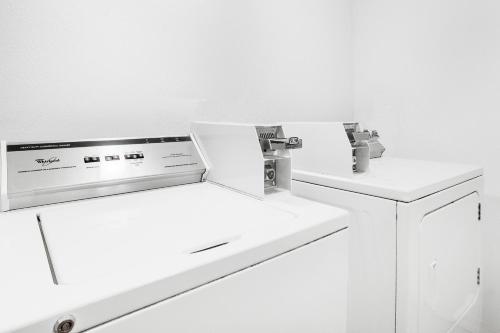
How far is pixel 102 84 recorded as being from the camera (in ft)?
4.31

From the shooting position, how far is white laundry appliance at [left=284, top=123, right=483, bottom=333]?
115 centimetres

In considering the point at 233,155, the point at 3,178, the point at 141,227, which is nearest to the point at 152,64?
the point at 233,155

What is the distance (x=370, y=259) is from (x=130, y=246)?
944 millimetres

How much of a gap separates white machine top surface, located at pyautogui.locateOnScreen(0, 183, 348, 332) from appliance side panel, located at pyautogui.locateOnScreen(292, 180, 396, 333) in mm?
333

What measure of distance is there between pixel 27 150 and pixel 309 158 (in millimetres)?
1159

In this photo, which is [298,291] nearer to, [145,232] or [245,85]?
[145,232]

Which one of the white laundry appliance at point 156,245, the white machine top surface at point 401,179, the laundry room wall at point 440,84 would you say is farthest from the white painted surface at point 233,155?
the laundry room wall at point 440,84

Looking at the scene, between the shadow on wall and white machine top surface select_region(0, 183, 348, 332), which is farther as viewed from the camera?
the shadow on wall

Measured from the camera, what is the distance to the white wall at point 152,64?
3.81 feet

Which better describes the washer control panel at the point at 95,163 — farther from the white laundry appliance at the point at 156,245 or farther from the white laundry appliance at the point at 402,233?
the white laundry appliance at the point at 402,233

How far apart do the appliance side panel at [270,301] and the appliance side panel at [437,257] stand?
1.22 ft

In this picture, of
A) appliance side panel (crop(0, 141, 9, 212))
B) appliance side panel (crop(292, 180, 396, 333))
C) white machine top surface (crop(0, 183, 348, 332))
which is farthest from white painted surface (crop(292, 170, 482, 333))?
appliance side panel (crop(0, 141, 9, 212))

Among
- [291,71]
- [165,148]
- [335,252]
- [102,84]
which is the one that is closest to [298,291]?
[335,252]

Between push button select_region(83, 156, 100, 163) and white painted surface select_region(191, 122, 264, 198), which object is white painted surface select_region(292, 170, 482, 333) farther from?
push button select_region(83, 156, 100, 163)
